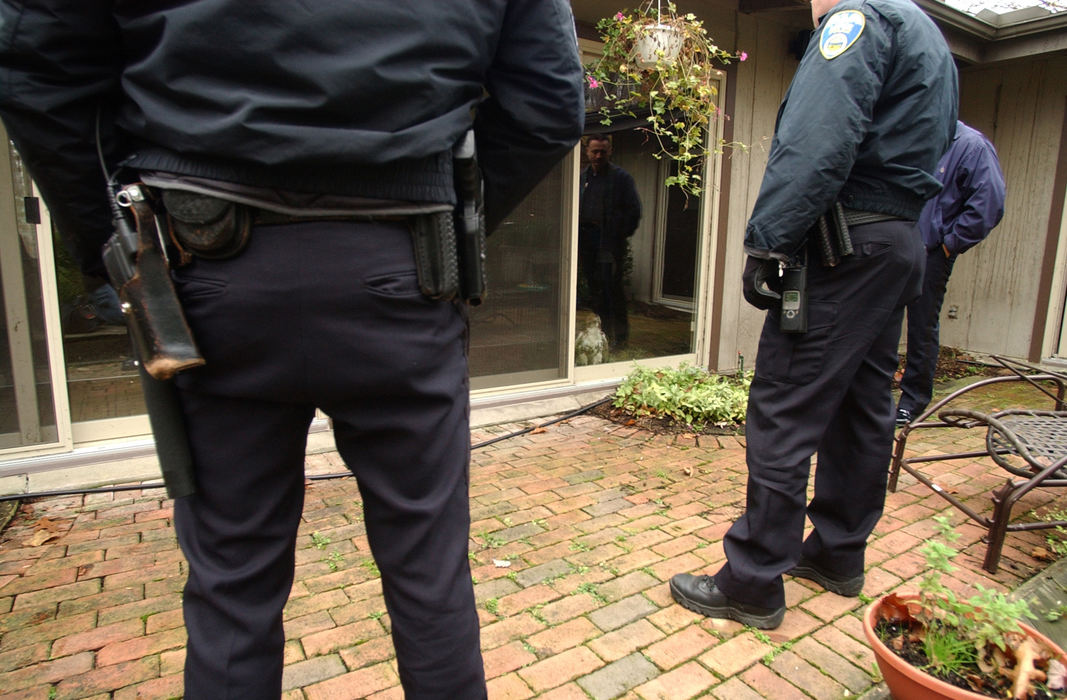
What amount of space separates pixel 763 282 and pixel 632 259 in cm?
342

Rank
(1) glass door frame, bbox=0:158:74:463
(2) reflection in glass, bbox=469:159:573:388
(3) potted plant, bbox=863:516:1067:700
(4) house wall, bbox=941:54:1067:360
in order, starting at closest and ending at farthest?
1. (3) potted plant, bbox=863:516:1067:700
2. (1) glass door frame, bbox=0:158:74:463
3. (2) reflection in glass, bbox=469:159:573:388
4. (4) house wall, bbox=941:54:1067:360

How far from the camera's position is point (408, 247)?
1210mm

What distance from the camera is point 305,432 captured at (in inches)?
51.3

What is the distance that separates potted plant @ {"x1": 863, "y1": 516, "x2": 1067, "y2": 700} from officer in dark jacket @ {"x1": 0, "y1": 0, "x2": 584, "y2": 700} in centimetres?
115

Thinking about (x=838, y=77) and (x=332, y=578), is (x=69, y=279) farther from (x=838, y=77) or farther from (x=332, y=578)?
(x=838, y=77)

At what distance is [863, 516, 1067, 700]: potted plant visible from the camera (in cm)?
161

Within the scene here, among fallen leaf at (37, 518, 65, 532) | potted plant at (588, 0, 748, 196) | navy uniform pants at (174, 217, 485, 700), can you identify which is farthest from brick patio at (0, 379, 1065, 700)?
potted plant at (588, 0, 748, 196)

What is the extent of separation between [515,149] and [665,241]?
439 cm

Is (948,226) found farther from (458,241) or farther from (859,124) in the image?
(458,241)

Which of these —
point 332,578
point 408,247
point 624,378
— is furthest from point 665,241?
point 408,247

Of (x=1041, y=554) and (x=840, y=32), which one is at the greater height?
(x=840, y=32)

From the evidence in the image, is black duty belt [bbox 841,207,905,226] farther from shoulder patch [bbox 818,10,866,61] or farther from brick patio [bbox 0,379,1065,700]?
brick patio [bbox 0,379,1065,700]

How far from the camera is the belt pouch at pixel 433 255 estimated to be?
1.21 meters

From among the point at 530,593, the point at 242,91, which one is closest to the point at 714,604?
the point at 530,593
